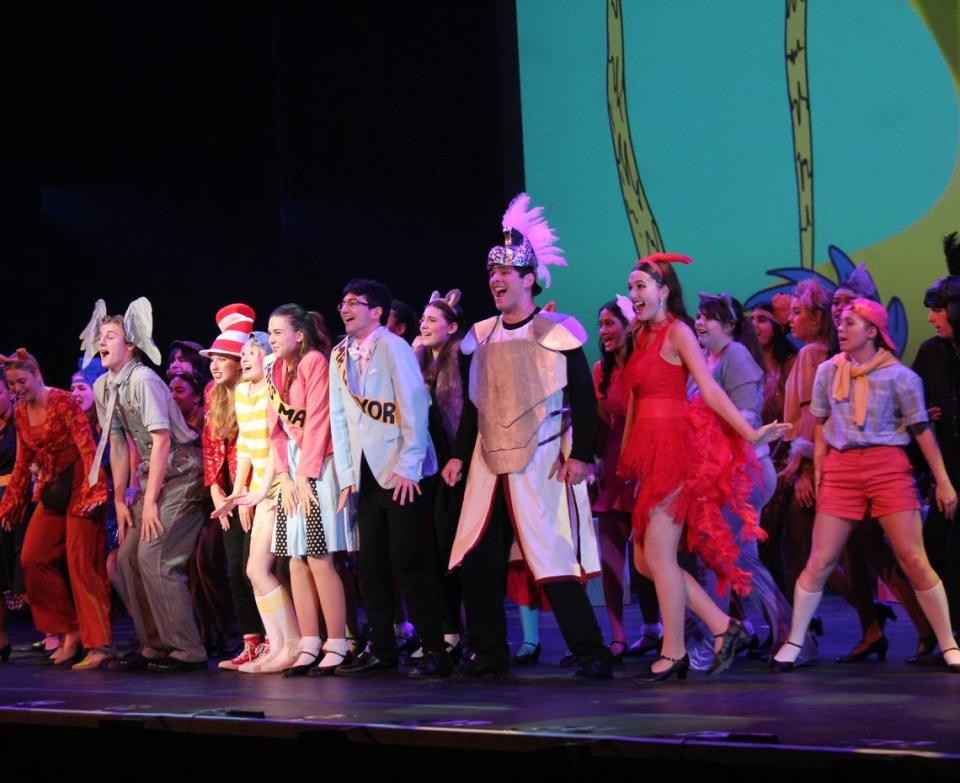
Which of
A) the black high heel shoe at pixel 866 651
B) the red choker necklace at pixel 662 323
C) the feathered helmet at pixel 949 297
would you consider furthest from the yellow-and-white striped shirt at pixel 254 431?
the feathered helmet at pixel 949 297

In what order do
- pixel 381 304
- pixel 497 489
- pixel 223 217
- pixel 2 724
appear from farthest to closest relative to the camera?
pixel 223 217 → pixel 381 304 → pixel 497 489 → pixel 2 724

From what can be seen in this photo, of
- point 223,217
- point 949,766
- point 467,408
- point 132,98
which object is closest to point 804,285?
point 467,408

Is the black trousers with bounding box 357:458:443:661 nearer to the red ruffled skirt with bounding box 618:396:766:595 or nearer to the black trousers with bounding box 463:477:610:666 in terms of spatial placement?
the black trousers with bounding box 463:477:610:666

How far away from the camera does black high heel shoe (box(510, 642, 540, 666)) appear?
5852 mm

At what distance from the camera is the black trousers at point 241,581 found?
6180mm

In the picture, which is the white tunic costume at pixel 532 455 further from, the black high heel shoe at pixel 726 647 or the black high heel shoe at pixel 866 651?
the black high heel shoe at pixel 866 651

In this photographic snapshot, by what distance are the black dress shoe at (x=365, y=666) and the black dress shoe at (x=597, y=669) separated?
95cm

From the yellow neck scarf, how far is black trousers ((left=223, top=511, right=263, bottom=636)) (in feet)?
8.60

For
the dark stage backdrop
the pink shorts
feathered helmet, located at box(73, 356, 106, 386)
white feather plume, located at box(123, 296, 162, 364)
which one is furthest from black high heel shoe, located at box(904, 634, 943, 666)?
feathered helmet, located at box(73, 356, 106, 386)

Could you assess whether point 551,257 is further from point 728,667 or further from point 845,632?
point 845,632

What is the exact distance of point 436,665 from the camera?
5.42m

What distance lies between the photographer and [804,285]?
594 centimetres

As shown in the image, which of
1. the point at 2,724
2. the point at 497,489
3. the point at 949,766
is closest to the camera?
the point at 949,766

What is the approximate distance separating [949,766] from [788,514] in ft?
9.98
